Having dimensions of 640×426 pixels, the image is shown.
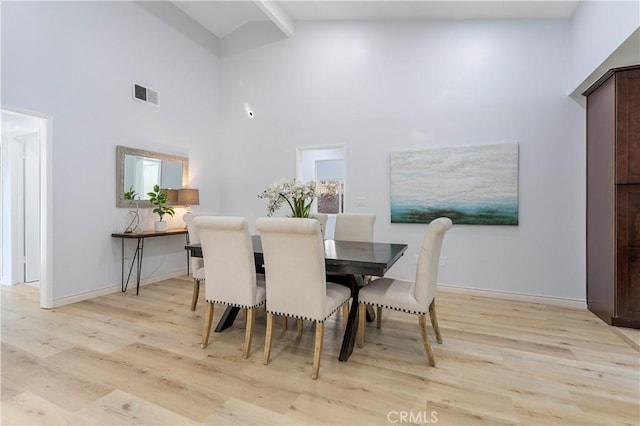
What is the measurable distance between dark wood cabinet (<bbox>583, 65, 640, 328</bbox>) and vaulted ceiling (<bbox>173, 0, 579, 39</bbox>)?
1.15 meters

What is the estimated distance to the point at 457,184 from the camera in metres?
3.82

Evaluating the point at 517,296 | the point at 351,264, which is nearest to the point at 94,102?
the point at 351,264

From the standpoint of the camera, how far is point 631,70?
2646 mm

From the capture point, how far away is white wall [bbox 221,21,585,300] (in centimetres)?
344

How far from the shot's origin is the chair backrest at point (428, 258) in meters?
2.06

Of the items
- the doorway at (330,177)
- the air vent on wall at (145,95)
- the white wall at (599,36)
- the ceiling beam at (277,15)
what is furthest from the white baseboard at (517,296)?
the air vent on wall at (145,95)

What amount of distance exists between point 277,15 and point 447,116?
2.70m

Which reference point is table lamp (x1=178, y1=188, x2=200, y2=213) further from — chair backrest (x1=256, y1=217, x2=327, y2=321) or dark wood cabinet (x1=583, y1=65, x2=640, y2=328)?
dark wood cabinet (x1=583, y1=65, x2=640, y2=328)

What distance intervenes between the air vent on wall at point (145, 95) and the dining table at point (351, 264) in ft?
8.90

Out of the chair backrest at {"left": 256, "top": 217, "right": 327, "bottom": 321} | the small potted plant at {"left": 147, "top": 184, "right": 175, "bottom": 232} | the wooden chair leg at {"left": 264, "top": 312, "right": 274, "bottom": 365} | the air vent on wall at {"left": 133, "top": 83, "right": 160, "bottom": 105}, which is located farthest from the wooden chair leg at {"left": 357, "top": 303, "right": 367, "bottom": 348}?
the air vent on wall at {"left": 133, "top": 83, "right": 160, "bottom": 105}

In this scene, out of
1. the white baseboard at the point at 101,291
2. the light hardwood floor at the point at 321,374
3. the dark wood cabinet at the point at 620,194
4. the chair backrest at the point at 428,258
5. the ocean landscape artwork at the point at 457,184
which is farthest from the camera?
the ocean landscape artwork at the point at 457,184

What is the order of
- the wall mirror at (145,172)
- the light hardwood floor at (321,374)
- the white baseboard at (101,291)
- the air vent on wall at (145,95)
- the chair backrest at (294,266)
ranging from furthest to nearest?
the air vent on wall at (145,95) < the wall mirror at (145,172) < the white baseboard at (101,291) < the chair backrest at (294,266) < the light hardwood floor at (321,374)

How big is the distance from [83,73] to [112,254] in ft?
7.06

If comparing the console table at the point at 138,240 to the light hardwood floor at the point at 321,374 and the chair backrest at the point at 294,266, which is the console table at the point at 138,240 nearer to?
the light hardwood floor at the point at 321,374
